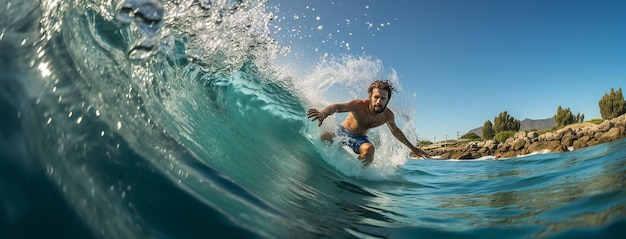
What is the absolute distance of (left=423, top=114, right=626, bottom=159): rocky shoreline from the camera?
2537 centimetres

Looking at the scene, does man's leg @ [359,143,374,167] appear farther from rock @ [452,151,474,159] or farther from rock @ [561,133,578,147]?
rock @ [452,151,474,159]

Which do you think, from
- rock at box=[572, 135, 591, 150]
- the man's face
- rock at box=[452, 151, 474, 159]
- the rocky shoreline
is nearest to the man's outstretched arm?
the man's face

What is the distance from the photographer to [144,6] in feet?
11.6

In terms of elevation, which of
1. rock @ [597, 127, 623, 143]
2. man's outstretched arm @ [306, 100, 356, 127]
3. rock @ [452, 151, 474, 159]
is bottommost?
rock @ [452, 151, 474, 159]

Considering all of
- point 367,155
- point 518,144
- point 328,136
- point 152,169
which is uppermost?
point 152,169

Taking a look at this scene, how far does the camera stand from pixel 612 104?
5628 cm

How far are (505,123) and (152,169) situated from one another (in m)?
73.3

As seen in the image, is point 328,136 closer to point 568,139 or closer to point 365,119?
point 365,119

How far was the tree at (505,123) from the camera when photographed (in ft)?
220

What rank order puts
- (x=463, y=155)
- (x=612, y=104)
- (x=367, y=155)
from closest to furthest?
(x=367, y=155), (x=463, y=155), (x=612, y=104)

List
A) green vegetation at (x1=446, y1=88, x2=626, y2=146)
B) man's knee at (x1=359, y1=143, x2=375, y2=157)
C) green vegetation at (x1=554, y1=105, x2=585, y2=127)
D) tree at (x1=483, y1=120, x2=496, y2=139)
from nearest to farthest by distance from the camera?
1. man's knee at (x1=359, y1=143, x2=375, y2=157)
2. green vegetation at (x1=446, y1=88, x2=626, y2=146)
3. green vegetation at (x1=554, y1=105, x2=585, y2=127)
4. tree at (x1=483, y1=120, x2=496, y2=139)

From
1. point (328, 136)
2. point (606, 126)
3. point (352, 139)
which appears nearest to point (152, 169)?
point (352, 139)

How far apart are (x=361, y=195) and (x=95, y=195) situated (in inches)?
138

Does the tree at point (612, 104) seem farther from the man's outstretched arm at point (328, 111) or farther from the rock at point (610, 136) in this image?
the man's outstretched arm at point (328, 111)
